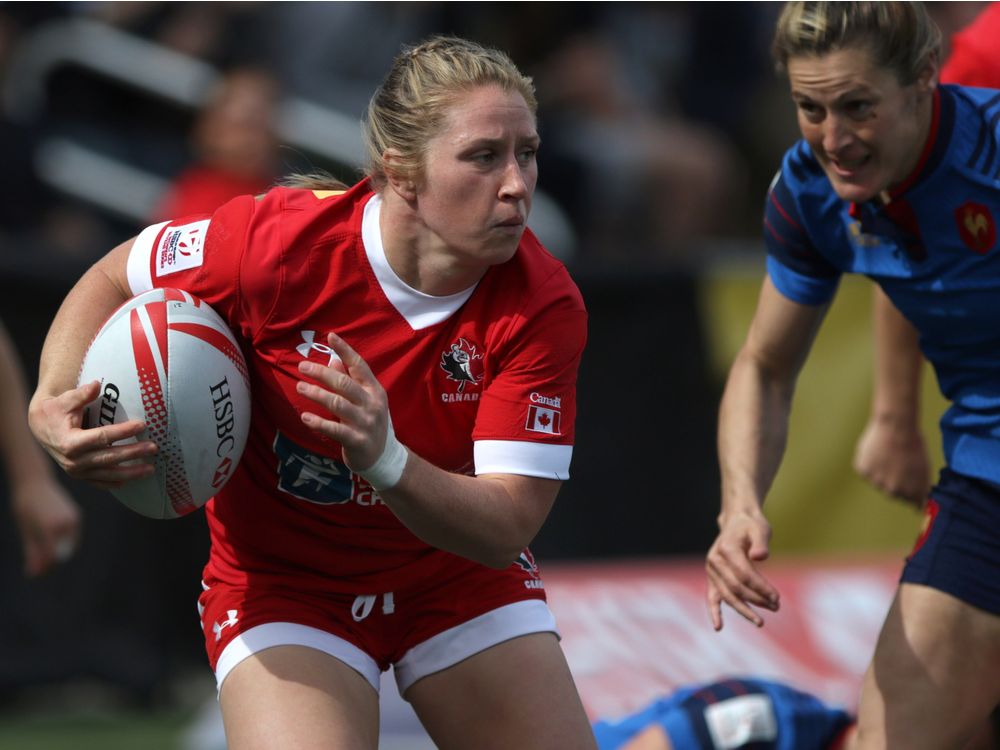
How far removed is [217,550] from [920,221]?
2.01m

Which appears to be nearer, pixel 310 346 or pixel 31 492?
pixel 310 346

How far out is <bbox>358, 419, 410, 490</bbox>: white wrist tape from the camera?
129 inches

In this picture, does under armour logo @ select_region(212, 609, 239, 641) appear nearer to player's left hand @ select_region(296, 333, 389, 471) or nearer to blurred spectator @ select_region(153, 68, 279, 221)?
player's left hand @ select_region(296, 333, 389, 471)

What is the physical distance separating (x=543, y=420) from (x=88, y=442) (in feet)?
3.37

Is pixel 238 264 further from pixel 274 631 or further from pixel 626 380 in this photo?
pixel 626 380

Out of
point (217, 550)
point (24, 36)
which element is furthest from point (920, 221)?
point (24, 36)

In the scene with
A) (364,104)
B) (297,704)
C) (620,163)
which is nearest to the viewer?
(297,704)

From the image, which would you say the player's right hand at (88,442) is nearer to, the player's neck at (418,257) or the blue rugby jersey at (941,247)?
the player's neck at (418,257)

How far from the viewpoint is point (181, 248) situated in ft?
12.3

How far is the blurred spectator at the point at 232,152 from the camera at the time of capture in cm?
788

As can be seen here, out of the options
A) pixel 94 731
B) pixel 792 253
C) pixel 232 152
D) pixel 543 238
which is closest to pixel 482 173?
pixel 792 253

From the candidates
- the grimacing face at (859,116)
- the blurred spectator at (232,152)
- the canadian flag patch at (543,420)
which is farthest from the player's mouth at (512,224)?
the blurred spectator at (232,152)

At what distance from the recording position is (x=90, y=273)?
3.88 meters

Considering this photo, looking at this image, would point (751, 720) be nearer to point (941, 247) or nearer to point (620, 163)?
point (941, 247)
